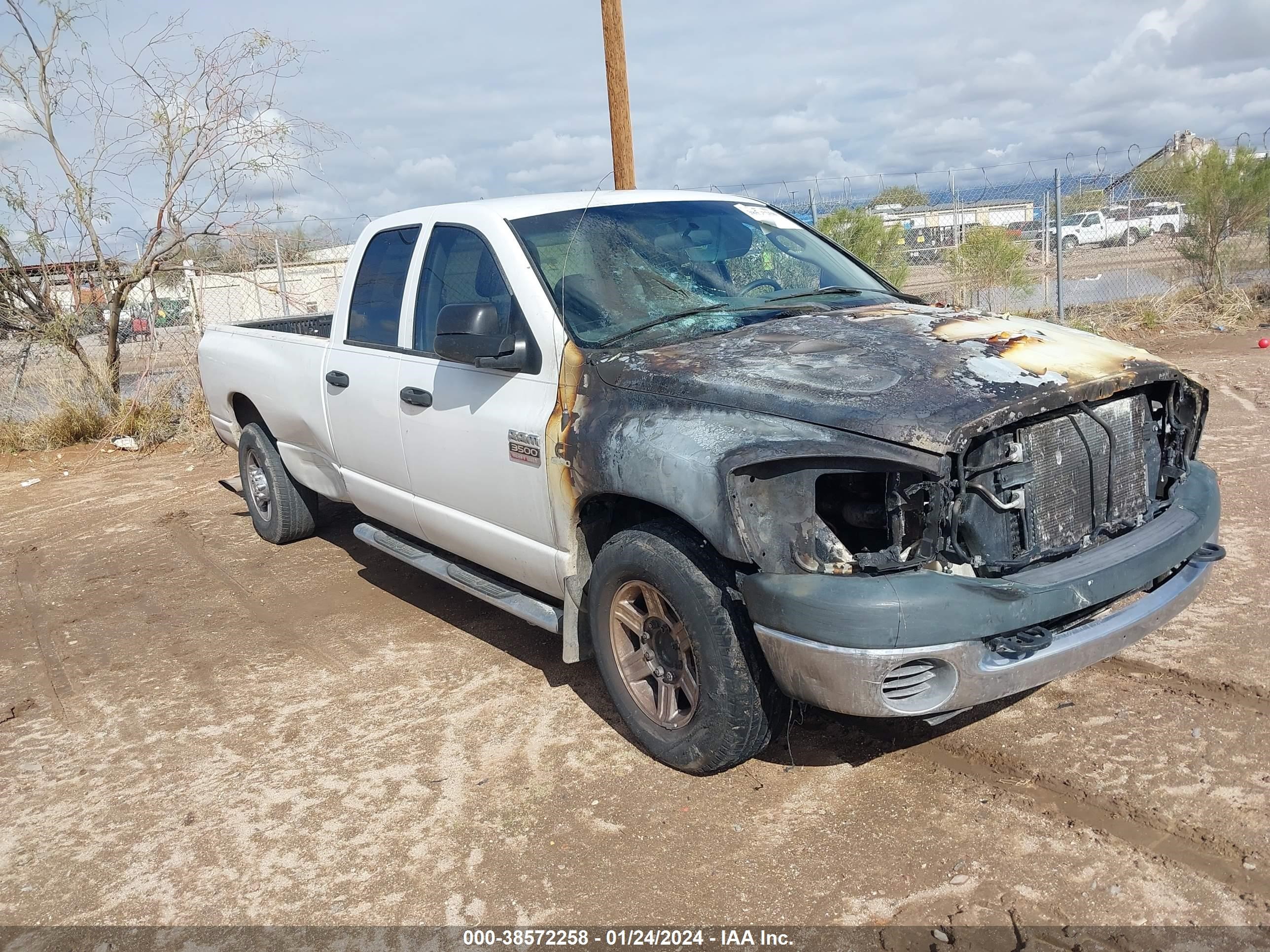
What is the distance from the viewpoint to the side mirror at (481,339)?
12.5 ft

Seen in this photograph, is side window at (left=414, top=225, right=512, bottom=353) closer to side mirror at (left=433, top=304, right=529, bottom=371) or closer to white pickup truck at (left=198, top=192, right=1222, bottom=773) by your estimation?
white pickup truck at (left=198, top=192, right=1222, bottom=773)

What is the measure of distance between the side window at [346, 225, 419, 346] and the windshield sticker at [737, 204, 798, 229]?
1.58m

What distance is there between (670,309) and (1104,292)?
14.0 metres

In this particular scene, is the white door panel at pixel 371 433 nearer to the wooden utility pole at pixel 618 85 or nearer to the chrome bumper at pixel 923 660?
the chrome bumper at pixel 923 660

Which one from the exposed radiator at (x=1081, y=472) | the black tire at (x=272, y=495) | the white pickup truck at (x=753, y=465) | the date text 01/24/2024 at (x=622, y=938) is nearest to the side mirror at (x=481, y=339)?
the white pickup truck at (x=753, y=465)

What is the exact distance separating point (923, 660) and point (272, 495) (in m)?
4.96

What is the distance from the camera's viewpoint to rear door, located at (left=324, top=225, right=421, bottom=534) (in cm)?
479

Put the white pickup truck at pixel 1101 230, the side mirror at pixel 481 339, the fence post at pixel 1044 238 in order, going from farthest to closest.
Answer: the white pickup truck at pixel 1101 230 < the fence post at pixel 1044 238 < the side mirror at pixel 481 339

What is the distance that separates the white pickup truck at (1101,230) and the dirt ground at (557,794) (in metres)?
11.4

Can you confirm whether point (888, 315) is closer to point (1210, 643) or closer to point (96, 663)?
point (1210, 643)

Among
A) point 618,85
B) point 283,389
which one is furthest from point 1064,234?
point 283,389

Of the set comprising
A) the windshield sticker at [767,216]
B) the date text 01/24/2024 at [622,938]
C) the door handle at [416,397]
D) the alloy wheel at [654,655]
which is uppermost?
the windshield sticker at [767,216]

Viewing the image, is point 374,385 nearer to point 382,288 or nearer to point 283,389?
point 382,288

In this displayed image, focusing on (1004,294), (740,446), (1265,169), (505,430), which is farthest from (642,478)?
Answer: (1265,169)
